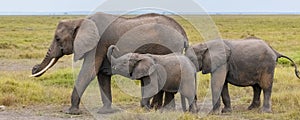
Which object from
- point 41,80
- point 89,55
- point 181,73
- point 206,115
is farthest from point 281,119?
point 41,80

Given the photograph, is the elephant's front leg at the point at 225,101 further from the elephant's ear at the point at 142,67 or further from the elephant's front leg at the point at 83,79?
the elephant's front leg at the point at 83,79

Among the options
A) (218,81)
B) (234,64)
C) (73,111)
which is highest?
(234,64)

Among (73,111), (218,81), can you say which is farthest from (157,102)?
(73,111)

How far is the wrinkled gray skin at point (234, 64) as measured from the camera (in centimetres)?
946

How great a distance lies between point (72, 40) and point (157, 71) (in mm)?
1966

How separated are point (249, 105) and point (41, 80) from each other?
5.65 meters

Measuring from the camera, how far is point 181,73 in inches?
339

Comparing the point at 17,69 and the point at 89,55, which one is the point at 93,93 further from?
the point at 17,69

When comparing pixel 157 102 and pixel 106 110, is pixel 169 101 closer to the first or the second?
pixel 157 102

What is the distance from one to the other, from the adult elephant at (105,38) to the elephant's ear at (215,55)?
431 mm

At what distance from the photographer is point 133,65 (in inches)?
337

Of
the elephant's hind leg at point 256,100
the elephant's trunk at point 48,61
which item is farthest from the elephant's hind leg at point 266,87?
the elephant's trunk at point 48,61

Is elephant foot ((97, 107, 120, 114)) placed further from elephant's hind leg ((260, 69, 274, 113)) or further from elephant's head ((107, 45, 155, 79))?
elephant's hind leg ((260, 69, 274, 113))

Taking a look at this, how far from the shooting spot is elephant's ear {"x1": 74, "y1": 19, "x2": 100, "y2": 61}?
926 cm
